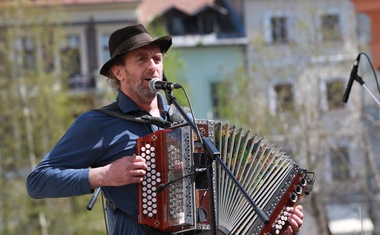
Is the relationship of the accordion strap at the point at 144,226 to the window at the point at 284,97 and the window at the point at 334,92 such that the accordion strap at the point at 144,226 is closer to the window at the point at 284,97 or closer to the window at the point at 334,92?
the window at the point at 284,97

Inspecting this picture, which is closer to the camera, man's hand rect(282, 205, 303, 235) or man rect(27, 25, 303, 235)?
man rect(27, 25, 303, 235)

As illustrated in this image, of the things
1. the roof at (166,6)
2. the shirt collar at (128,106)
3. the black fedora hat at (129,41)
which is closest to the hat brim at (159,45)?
the black fedora hat at (129,41)

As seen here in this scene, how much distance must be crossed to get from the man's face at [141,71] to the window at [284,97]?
777 inches

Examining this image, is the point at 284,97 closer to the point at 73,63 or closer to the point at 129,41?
the point at 73,63

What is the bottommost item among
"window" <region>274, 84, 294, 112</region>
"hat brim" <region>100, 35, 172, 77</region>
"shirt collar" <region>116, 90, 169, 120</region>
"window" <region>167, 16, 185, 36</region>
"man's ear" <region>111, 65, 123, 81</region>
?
"window" <region>274, 84, 294, 112</region>

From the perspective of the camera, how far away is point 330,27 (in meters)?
29.4

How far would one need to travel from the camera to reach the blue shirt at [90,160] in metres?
6.57

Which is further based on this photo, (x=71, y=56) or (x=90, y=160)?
(x=71, y=56)

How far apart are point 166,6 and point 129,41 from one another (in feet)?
98.7

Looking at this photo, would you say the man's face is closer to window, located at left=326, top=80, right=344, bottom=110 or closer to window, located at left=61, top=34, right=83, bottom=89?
window, located at left=326, top=80, right=344, bottom=110

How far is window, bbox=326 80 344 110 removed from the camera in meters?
27.2

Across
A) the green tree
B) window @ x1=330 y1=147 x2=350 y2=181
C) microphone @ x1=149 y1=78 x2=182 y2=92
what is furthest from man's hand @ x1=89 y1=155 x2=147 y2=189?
the green tree

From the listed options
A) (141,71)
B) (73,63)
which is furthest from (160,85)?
(73,63)

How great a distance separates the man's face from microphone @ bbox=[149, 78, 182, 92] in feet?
0.41
